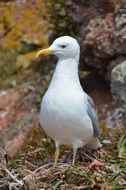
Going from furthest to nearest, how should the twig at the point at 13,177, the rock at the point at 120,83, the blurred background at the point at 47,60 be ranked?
1. the blurred background at the point at 47,60
2. the rock at the point at 120,83
3. the twig at the point at 13,177

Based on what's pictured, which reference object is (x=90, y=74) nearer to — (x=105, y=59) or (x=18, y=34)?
(x=105, y=59)

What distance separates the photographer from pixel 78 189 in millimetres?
5051

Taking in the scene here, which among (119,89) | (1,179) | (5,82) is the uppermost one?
(1,179)

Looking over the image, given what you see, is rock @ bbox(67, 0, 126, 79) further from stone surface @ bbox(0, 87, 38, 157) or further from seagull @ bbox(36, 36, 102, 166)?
seagull @ bbox(36, 36, 102, 166)

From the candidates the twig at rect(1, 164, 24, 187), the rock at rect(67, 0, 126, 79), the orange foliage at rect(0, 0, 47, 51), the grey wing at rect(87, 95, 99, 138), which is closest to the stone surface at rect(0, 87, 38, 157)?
the rock at rect(67, 0, 126, 79)

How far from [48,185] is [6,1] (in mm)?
9417

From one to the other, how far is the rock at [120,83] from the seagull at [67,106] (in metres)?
2.00

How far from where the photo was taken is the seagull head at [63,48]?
587 centimetres

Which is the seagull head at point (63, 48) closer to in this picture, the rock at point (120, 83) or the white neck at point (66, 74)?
the white neck at point (66, 74)

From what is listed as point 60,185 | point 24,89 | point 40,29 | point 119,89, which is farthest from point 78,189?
point 40,29

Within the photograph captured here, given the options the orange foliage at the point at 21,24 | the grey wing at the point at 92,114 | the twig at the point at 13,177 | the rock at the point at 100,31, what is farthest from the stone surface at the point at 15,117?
the twig at the point at 13,177

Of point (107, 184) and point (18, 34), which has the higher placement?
point (107, 184)

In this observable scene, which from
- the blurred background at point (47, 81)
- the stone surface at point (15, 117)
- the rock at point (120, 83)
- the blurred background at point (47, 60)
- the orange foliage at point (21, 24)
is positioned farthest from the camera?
the orange foliage at point (21, 24)

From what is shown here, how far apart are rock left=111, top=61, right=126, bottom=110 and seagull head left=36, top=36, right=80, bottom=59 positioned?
2.14 meters
